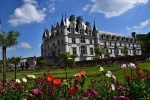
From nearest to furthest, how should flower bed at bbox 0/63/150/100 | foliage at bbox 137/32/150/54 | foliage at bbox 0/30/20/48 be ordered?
flower bed at bbox 0/63/150/100 → foliage at bbox 0/30/20/48 → foliage at bbox 137/32/150/54

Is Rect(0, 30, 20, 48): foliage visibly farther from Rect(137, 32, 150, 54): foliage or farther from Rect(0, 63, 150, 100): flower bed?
Rect(137, 32, 150, 54): foliage

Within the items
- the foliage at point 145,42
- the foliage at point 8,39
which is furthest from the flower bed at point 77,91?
the foliage at point 145,42

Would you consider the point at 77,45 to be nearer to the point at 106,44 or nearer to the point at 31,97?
the point at 106,44

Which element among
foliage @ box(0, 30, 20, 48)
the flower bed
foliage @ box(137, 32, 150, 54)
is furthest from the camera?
foliage @ box(137, 32, 150, 54)

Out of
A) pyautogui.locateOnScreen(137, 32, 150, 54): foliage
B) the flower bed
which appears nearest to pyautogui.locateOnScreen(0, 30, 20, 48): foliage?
the flower bed

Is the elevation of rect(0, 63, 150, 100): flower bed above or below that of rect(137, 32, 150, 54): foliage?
below

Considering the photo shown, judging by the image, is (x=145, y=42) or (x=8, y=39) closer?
(x=8, y=39)

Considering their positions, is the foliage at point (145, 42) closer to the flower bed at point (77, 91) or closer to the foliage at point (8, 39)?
the foliage at point (8, 39)

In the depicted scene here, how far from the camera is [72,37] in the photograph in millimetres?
66938

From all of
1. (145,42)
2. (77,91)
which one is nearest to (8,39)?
(77,91)

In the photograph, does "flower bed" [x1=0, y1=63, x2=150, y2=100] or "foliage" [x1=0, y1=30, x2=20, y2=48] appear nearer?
"flower bed" [x1=0, y1=63, x2=150, y2=100]

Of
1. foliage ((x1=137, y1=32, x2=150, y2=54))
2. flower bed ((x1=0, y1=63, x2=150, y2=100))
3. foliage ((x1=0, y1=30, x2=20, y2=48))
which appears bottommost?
flower bed ((x1=0, y1=63, x2=150, y2=100))

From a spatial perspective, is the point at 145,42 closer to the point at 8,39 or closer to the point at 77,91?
the point at 8,39

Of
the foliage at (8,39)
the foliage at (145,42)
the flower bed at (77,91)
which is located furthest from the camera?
the foliage at (145,42)
